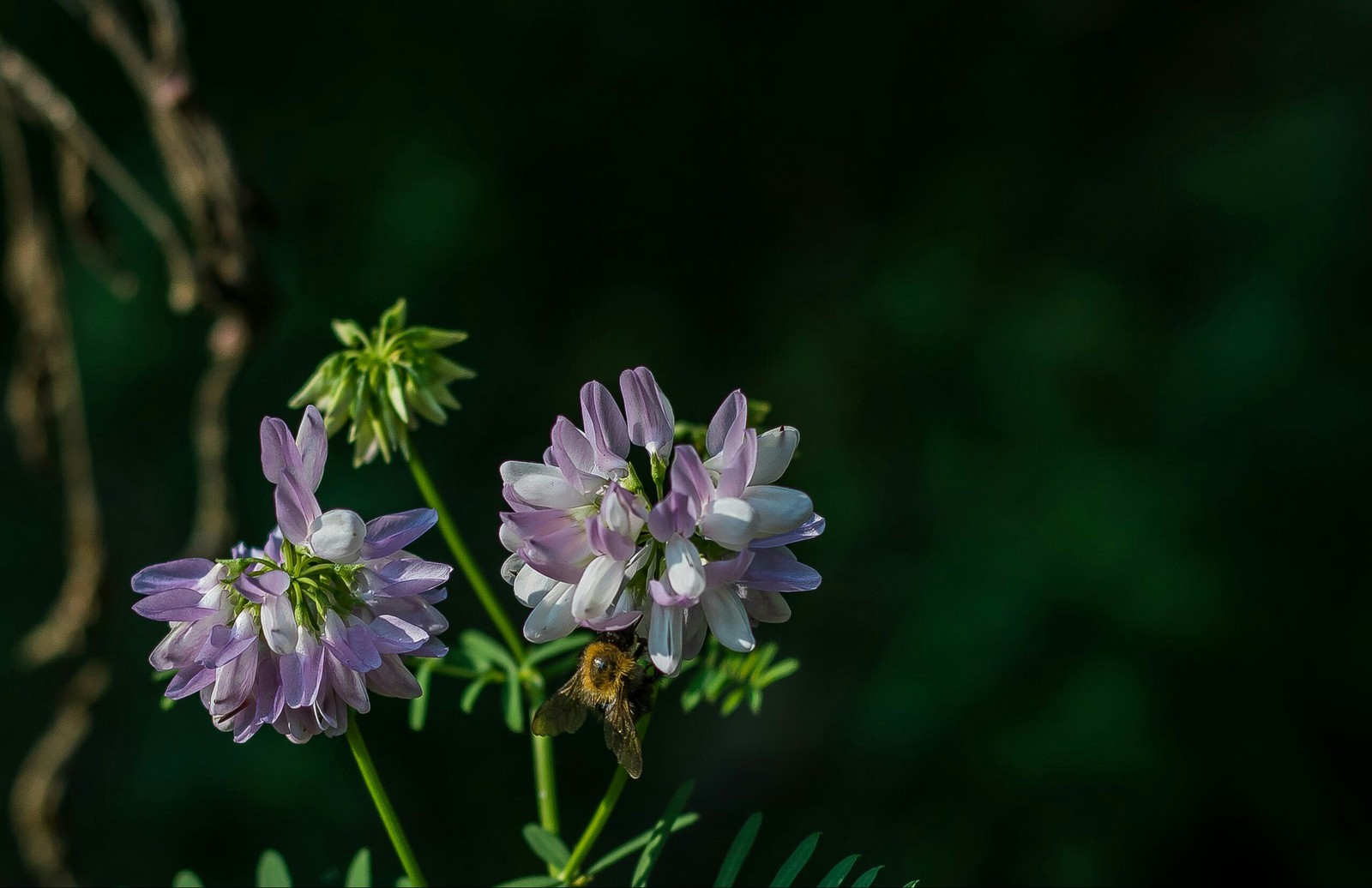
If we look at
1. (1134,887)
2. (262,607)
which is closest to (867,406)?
(1134,887)

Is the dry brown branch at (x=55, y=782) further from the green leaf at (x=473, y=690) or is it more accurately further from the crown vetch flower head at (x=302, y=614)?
the crown vetch flower head at (x=302, y=614)

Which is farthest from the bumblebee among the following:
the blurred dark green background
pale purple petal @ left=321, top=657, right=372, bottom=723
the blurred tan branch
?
the blurred dark green background

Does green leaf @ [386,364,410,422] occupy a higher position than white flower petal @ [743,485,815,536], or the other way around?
green leaf @ [386,364,410,422]

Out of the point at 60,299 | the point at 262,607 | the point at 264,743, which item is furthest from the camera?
the point at 264,743

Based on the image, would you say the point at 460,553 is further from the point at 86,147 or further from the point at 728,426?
the point at 86,147

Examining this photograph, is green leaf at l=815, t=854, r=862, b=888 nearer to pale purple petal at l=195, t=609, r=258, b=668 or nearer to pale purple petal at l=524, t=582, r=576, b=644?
pale purple petal at l=524, t=582, r=576, b=644

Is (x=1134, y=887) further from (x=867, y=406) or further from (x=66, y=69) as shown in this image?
(x=66, y=69)

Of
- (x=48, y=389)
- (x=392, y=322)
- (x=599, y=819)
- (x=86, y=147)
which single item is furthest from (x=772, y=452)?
(x=48, y=389)
